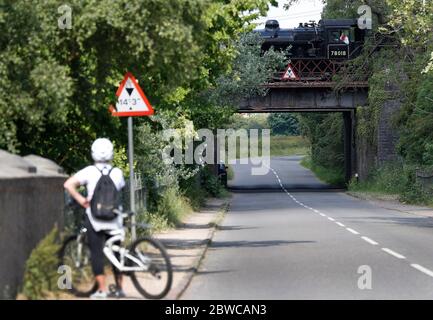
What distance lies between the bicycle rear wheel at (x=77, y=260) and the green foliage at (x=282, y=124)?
6319 inches

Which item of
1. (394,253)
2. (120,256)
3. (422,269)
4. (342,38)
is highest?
(342,38)

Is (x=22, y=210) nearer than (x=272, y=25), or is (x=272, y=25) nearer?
(x=22, y=210)

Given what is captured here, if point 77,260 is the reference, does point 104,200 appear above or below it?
above

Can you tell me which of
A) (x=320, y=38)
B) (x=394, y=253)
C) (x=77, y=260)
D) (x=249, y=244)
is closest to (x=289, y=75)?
(x=320, y=38)

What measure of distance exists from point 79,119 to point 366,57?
120 ft

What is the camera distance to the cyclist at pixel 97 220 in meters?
11.7

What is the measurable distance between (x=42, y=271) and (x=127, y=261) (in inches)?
37.3

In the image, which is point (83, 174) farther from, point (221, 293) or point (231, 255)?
point (231, 255)

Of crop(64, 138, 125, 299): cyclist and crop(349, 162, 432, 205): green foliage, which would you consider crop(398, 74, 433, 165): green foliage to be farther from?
crop(64, 138, 125, 299): cyclist

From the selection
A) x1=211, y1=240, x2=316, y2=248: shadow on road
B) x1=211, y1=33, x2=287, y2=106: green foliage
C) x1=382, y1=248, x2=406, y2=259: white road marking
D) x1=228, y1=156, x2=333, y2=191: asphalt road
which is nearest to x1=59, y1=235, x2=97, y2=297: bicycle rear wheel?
x1=382, y1=248, x2=406, y2=259: white road marking

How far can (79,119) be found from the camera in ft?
54.6

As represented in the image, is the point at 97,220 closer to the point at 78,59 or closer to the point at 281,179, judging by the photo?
the point at 78,59

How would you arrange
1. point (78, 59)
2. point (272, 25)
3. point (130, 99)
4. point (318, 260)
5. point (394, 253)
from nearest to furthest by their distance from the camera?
1. point (130, 99)
2. point (78, 59)
3. point (318, 260)
4. point (394, 253)
5. point (272, 25)

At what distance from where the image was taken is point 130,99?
15.2m
